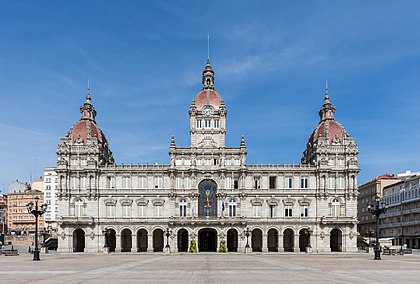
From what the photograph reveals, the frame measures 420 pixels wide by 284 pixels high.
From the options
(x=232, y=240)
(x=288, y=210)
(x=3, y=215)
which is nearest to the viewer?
(x=288, y=210)

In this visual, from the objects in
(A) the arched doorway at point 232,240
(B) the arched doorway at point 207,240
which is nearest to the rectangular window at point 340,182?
(A) the arched doorway at point 232,240

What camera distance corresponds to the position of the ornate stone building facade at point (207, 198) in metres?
101

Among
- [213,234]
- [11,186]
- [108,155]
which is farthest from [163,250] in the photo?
[11,186]

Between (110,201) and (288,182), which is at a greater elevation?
(288,182)

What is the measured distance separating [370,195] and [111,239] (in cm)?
7943

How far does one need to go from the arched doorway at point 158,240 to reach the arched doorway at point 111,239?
8.27 m

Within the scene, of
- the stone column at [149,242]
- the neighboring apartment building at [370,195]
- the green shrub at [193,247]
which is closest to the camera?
the green shrub at [193,247]

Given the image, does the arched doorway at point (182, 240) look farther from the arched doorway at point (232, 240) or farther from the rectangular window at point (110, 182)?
the rectangular window at point (110, 182)

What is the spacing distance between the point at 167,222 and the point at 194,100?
2623 cm

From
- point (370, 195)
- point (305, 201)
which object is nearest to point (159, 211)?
point (305, 201)

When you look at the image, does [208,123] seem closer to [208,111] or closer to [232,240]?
[208,111]

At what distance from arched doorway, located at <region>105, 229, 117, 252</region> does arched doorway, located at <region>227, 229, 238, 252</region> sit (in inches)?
929

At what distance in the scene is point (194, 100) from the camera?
108000 millimetres

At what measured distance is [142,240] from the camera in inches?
4163
